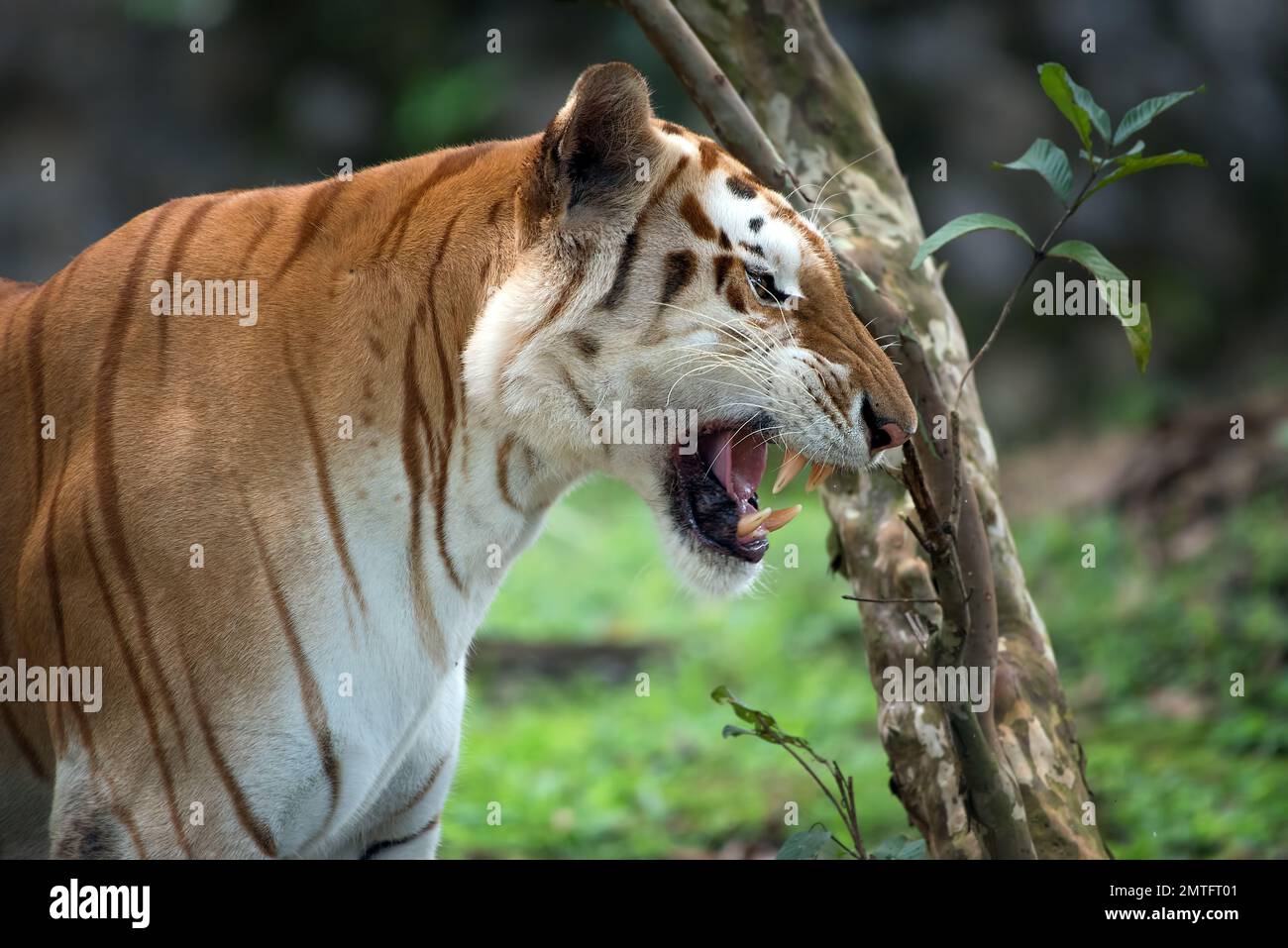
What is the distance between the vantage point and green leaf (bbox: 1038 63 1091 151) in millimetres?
2457

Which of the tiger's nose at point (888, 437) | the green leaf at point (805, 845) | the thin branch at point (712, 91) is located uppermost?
the thin branch at point (712, 91)

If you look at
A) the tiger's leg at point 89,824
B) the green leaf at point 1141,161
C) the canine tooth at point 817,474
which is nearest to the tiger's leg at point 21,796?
the tiger's leg at point 89,824

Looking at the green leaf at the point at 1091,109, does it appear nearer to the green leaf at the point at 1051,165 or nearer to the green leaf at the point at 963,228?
the green leaf at the point at 1051,165

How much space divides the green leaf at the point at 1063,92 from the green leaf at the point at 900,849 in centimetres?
151

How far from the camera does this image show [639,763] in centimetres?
584

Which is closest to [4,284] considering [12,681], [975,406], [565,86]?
[12,681]

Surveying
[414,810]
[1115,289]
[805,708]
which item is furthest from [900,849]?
[805,708]

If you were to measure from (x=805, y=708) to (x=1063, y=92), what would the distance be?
427 cm

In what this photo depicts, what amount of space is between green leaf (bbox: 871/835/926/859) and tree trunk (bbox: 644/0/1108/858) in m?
0.14

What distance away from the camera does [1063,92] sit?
97.9 inches

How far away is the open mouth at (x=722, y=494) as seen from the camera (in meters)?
2.65

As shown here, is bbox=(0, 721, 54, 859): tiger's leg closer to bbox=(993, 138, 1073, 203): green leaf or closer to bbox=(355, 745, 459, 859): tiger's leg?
bbox=(355, 745, 459, 859): tiger's leg

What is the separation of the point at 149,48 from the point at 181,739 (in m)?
10.5
